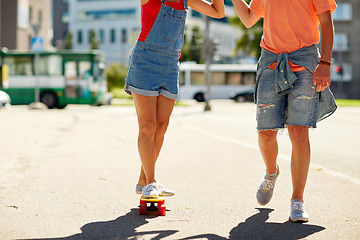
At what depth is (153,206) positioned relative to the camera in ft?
13.4

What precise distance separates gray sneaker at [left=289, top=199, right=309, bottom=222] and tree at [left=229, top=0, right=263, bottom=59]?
164ft

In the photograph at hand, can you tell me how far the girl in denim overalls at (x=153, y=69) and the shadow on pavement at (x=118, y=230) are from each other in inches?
16.5

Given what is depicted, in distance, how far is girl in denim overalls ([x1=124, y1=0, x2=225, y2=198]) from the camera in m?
4.23

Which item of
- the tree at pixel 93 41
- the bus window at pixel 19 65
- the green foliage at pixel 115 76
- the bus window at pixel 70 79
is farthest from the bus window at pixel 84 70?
the tree at pixel 93 41

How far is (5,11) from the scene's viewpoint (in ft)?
138

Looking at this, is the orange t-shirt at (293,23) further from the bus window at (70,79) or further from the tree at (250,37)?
the tree at (250,37)

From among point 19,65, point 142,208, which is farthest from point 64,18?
point 142,208

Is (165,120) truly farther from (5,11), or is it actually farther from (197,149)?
(5,11)

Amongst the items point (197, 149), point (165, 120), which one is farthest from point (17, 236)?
point (197, 149)

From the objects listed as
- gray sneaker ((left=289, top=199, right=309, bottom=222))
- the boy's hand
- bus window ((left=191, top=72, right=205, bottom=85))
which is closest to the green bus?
bus window ((left=191, top=72, right=205, bottom=85))

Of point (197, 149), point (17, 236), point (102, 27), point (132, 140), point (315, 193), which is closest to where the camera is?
point (17, 236)

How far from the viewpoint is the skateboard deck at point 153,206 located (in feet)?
13.2

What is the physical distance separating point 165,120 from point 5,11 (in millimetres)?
40221

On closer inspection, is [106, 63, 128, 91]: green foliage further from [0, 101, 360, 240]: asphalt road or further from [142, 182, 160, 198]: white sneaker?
[142, 182, 160, 198]: white sneaker
